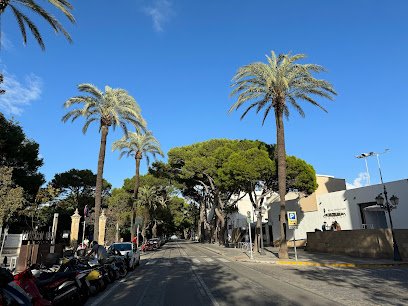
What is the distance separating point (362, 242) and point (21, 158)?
32.9 meters

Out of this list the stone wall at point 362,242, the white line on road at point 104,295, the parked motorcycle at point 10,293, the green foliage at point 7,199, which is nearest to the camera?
the parked motorcycle at point 10,293

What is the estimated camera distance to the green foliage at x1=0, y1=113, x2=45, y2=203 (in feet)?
109

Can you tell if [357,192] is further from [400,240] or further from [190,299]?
[190,299]

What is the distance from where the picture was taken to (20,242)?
1895 centimetres

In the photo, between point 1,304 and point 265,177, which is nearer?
point 1,304

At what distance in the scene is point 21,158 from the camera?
3591 cm

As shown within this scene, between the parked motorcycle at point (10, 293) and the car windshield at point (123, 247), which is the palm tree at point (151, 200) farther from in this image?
the parked motorcycle at point (10, 293)

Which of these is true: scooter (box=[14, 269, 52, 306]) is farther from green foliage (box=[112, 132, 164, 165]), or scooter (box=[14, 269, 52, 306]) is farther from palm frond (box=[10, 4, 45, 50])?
green foliage (box=[112, 132, 164, 165])

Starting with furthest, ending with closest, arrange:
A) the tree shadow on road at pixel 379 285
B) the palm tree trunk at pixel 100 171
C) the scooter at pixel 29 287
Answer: the palm tree trunk at pixel 100 171 < the tree shadow on road at pixel 379 285 < the scooter at pixel 29 287

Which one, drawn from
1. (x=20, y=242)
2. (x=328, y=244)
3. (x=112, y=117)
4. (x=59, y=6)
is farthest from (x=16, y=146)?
(x=328, y=244)

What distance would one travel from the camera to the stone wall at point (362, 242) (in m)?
20.6

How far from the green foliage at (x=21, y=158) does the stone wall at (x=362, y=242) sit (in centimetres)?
2668

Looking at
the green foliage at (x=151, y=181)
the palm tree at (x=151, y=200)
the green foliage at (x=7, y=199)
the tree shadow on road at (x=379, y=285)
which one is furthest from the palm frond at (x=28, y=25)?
the green foliage at (x=151, y=181)

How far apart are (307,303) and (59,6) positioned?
14.6 meters
